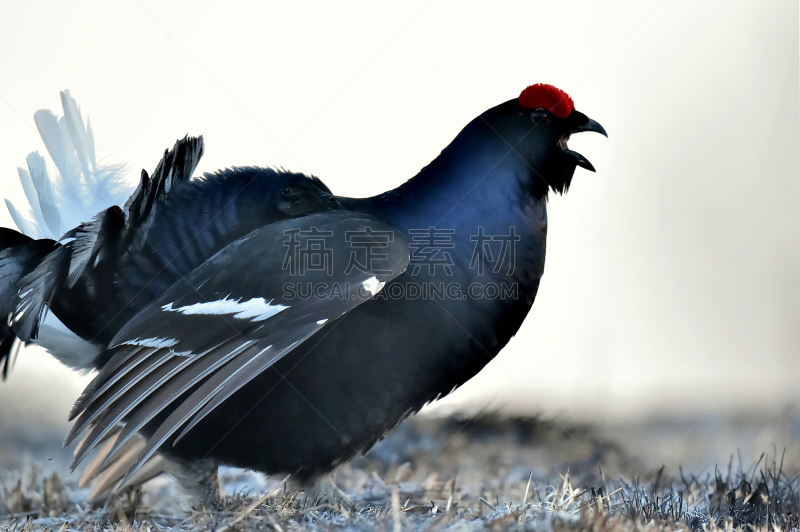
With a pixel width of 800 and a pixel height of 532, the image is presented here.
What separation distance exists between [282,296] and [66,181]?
0.74 meters

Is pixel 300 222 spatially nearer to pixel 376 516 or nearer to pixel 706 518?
pixel 376 516

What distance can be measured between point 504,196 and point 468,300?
25 centimetres

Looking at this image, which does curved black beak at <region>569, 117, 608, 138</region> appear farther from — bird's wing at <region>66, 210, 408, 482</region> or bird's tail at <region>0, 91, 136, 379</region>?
bird's tail at <region>0, 91, 136, 379</region>

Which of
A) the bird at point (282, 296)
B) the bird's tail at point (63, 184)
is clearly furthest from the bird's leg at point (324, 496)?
the bird's tail at point (63, 184)

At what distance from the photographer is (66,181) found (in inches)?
60.0

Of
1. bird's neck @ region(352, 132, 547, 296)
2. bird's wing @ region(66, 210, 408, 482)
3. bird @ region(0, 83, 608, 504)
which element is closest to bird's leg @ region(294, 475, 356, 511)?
bird @ region(0, 83, 608, 504)

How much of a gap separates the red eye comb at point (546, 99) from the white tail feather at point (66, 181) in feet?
3.03

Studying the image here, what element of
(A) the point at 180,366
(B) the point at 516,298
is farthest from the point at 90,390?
(B) the point at 516,298

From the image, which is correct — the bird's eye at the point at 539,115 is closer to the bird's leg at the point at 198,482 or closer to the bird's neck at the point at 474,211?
the bird's neck at the point at 474,211

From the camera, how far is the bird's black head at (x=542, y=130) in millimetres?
1384

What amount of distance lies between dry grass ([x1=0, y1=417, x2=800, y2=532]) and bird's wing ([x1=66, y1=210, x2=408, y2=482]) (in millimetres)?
219

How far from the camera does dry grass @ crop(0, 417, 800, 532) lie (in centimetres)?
114

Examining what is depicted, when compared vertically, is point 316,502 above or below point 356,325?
below

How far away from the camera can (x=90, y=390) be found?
1109mm
